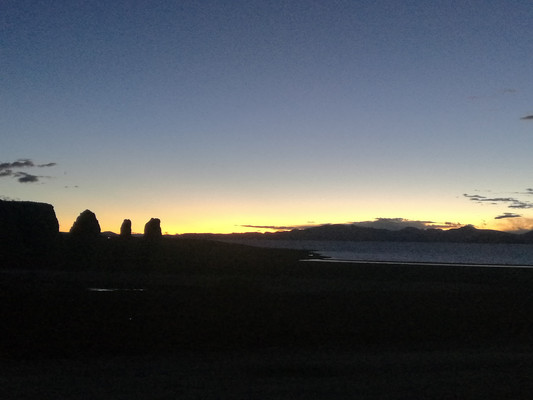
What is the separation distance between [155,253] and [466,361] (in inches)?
1443

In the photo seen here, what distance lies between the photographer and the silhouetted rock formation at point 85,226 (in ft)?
146

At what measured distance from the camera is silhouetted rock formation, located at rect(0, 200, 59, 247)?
44.3 m

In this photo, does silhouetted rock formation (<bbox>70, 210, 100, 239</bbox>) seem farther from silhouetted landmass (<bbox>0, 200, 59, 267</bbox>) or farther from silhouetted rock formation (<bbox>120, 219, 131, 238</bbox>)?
silhouetted rock formation (<bbox>120, 219, 131, 238</bbox>)

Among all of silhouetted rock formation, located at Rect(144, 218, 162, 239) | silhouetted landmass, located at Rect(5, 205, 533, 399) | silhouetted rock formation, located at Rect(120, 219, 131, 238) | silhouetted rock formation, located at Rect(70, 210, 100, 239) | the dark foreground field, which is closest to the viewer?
the dark foreground field

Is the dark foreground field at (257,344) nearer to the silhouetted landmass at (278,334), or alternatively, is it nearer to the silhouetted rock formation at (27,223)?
the silhouetted landmass at (278,334)

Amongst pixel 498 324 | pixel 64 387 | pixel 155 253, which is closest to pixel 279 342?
pixel 64 387

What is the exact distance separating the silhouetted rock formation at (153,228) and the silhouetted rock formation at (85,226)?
4.08 meters

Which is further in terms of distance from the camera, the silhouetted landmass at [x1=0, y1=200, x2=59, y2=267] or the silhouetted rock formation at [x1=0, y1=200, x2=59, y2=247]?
the silhouetted rock formation at [x1=0, y1=200, x2=59, y2=247]

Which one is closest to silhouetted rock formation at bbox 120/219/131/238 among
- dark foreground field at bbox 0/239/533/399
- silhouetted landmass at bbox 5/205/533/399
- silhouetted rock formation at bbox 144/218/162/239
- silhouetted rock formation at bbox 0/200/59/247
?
silhouetted rock formation at bbox 144/218/162/239

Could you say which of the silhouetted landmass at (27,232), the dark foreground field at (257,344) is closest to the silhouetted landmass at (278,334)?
the dark foreground field at (257,344)

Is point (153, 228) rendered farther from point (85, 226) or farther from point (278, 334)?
point (278, 334)

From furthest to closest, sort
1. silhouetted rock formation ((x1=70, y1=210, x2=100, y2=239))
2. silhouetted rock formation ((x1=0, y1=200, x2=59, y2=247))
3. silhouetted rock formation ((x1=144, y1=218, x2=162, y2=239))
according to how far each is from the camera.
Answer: silhouetted rock formation ((x1=144, y1=218, x2=162, y2=239))
silhouetted rock formation ((x1=70, y1=210, x2=100, y2=239))
silhouetted rock formation ((x1=0, y1=200, x2=59, y2=247))

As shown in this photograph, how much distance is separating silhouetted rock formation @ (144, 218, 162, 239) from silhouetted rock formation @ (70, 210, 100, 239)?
408cm

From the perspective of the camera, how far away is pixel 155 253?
45438mm
